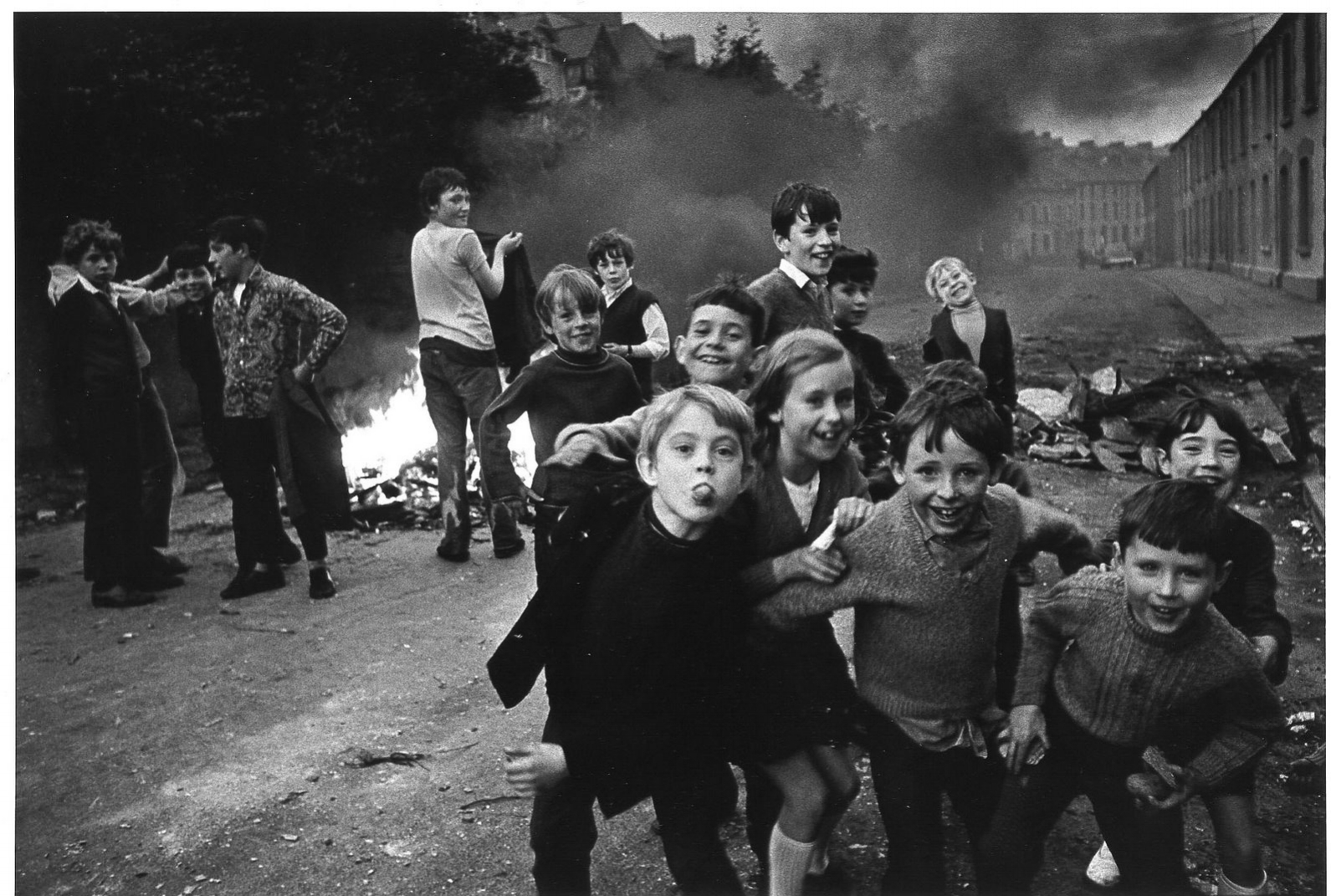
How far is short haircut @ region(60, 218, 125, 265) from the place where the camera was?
346 cm

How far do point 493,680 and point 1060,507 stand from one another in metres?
1.68

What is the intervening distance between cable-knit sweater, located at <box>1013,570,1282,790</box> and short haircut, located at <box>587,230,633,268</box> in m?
1.56

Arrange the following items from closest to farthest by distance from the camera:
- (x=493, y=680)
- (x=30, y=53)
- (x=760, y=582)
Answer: (x=760, y=582), (x=493, y=680), (x=30, y=53)

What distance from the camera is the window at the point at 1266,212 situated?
366cm

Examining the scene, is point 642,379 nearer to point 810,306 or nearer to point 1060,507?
point 810,306

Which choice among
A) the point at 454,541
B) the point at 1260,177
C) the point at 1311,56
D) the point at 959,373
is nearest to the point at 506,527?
the point at 454,541

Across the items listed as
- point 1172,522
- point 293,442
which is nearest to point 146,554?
point 293,442

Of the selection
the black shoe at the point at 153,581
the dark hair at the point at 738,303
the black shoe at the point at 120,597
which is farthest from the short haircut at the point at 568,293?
the black shoe at the point at 120,597

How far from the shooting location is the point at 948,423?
2.91 m

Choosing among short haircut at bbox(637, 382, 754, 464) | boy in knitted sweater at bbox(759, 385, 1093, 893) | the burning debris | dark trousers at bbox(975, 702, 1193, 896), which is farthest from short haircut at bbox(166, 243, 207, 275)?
dark trousers at bbox(975, 702, 1193, 896)

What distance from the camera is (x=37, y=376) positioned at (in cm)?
349

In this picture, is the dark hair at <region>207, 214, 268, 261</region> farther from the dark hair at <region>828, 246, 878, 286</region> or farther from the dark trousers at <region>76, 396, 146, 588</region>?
the dark hair at <region>828, 246, 878, 286</region>

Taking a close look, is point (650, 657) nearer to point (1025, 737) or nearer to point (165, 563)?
point (1025, 737)

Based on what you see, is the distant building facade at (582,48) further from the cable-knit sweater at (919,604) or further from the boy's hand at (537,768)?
the boy's hand at (537,768)
